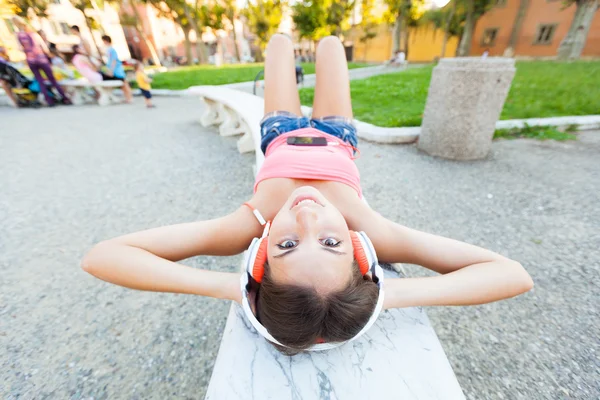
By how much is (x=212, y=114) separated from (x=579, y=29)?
20.7 meters

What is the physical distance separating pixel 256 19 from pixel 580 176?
3485cm

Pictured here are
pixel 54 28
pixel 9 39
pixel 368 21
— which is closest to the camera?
pixel 9 39

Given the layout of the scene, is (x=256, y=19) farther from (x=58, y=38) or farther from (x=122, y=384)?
(x=122, y=384)

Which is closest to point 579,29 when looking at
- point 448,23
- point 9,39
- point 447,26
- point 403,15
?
point 448,23

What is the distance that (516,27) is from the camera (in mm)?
21625

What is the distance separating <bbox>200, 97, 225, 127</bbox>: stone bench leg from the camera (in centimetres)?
611

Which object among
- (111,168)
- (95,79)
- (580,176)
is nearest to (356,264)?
(580,176)

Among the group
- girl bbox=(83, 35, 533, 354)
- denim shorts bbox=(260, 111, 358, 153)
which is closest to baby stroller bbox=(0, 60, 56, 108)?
denim shorts bbox=(260, 111, 358, 153)

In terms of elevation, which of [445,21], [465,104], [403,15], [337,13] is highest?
[337,13]

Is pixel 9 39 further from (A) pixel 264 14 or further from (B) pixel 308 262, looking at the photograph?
(B) pixel 308 262

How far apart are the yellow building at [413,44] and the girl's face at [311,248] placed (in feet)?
115

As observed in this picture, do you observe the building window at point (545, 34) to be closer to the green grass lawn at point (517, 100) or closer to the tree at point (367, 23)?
the tree at point (367, 23)

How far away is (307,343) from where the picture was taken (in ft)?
3.52

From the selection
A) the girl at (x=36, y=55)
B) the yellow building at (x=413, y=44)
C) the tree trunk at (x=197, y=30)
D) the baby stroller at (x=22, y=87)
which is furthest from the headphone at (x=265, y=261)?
the yellow building at (x=413, y=44)
